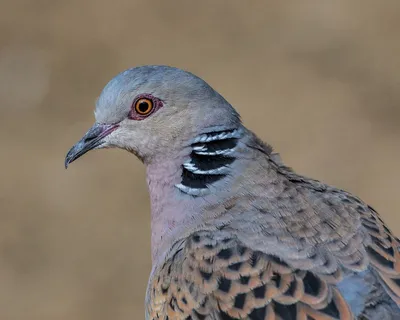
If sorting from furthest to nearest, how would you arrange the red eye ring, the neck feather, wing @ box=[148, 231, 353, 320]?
the red eye ring
the neck feather
wing @ box=[148, 231, 353, 320]

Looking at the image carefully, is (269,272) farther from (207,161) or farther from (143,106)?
(143,106)

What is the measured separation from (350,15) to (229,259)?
804cm

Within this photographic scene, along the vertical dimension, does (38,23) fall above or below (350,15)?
below

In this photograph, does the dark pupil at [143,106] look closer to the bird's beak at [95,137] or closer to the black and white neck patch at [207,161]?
the bird's beak at [95,137]

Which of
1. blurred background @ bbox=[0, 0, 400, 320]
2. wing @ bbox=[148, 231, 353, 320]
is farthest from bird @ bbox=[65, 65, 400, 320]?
blurred background @ bbox=[0, 0, 400, 320]

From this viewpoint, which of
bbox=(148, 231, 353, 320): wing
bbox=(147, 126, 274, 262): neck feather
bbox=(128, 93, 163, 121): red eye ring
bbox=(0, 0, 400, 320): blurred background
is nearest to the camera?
bbox=(148, 231, 353, 320): wing

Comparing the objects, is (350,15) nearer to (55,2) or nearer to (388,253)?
(55,2)

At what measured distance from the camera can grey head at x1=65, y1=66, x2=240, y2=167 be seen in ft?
13.0

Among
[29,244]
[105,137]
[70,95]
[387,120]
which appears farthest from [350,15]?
[105,137]

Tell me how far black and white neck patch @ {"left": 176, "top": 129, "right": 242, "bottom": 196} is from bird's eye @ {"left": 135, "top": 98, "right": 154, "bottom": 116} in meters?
0.27

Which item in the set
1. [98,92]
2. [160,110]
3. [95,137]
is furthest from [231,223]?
[98,92]

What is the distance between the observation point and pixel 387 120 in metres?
9.38

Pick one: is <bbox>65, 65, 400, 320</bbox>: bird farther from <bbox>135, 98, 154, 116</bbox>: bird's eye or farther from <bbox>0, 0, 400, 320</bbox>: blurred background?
<bbox>0, 0, 400, 320</bbox>: blurred background

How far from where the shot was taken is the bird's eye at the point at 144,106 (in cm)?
402
